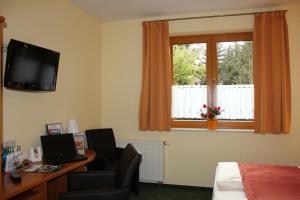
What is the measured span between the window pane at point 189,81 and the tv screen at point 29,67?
1902mm

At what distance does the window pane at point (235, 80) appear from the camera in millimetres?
3781

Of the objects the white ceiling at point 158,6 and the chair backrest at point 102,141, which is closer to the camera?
the white ceiling at point 158,6

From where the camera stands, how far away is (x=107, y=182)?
2.48 meters

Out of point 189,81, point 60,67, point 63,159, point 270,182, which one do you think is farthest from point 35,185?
point 189,81

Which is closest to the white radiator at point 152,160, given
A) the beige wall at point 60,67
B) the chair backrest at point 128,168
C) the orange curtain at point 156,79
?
the orange curtain at point 156,79

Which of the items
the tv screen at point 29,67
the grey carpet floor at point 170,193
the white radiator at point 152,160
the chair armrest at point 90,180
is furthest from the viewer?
the white radiator at point 152,160

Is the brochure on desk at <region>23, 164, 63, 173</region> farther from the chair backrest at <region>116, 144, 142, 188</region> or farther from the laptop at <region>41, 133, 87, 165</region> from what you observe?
the chair backrest at <region>116, 144, 142, 188</region>

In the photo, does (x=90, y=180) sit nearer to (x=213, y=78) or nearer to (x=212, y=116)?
(x=212, y=116)

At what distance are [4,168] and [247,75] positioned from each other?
3259mm

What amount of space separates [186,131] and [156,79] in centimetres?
89

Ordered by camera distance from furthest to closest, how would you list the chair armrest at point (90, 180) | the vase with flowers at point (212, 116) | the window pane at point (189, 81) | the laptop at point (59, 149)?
the window pane at point (189, 81), the vase with flowers at point (212, 116), the laptop at point (59, 149), the chair armrest at point (90, 180)

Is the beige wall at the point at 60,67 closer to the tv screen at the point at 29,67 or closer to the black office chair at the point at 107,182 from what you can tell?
the tv screen at the point at 29,67

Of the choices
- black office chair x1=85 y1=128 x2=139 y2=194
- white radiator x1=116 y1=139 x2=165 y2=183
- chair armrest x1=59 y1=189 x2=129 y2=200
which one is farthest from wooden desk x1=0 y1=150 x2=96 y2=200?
white radiator x1=116 y1=139 x2=165 y2=183

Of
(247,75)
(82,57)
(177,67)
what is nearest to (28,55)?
(82,57)
